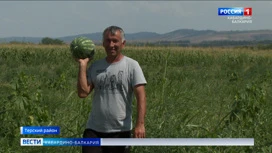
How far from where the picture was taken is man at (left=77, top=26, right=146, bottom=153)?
11.5 ft

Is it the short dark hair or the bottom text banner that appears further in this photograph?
the bottom text banner

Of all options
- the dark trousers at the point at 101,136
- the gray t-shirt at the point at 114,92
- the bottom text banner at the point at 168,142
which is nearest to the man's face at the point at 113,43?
Answer: the gray t-shirt at the point at 114,92

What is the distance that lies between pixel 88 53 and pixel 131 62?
472 mm

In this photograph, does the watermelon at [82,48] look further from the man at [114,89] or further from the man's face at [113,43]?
the man's face at [113,43]

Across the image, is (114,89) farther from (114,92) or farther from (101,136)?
(101,136)

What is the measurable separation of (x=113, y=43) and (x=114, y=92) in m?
0.42

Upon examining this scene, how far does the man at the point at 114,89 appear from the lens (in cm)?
351

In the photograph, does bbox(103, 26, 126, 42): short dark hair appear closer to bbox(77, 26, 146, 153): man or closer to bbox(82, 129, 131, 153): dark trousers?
bbox(77, 26, 146, 153): man

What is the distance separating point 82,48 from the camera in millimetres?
→ 3752

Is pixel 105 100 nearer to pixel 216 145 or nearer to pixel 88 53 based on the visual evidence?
pixel 88 53

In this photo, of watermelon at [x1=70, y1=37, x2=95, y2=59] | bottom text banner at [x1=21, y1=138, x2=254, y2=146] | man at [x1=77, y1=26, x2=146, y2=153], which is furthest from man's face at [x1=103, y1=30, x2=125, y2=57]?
bottom text banner at [x1=21, y1=138, x2=254, y2=146]

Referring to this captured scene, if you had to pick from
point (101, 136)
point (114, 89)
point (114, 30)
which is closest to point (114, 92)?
point (114, 89)

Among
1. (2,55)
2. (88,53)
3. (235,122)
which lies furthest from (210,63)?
(88,53)

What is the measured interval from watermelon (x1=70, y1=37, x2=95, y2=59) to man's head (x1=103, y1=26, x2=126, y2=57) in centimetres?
30
